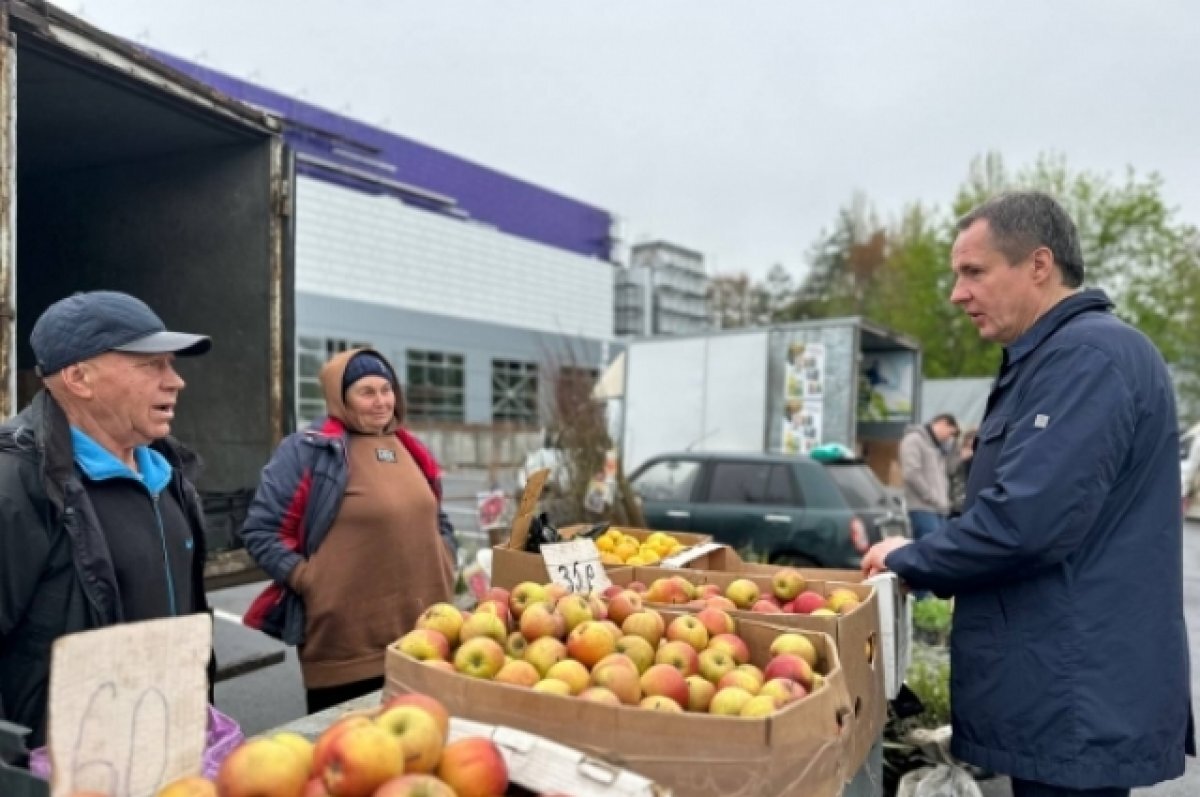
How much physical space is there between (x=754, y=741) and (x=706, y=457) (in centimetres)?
738

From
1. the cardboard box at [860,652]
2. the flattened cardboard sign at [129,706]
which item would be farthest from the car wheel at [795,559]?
the flattened cardboard sign at [129,706]

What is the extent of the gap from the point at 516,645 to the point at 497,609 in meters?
0.15

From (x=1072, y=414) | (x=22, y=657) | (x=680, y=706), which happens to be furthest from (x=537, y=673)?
(x=1072, y=414)

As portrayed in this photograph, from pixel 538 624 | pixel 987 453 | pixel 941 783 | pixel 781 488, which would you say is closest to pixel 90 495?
pixel 538 624

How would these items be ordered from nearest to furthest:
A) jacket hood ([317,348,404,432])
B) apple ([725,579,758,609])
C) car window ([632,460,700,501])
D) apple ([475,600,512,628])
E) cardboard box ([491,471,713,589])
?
1. apple ([475,600,512,628])
2. apple ([725,579,758,609])
3. cardboard box ([491,471,713,589])
4. jacket hood ([317,348,404,432])
5. car window ([632,460,700,501])

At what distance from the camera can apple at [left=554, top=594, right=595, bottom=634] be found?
88.8 inches

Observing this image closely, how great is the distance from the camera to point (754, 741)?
1.58m

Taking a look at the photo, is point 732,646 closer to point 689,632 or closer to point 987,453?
point 689,632

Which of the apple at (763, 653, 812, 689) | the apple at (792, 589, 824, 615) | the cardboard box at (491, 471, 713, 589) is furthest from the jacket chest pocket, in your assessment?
the cardboard box at (491, 471, 713, 589)

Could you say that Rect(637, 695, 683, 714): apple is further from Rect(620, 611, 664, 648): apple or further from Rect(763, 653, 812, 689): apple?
Rect(620, 611, 664, 648): apple

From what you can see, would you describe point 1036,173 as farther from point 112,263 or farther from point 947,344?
point 112,263

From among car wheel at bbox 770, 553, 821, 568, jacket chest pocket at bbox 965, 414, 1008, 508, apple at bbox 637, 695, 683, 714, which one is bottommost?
car wheel at bbox 770, 553, 821, 568

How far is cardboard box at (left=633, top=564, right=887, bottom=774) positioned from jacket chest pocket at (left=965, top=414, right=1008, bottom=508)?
0.42 m

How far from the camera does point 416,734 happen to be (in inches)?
58.6
